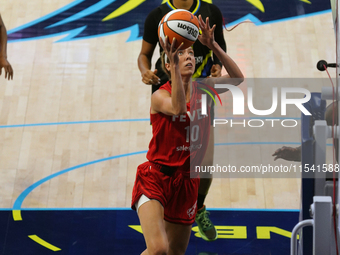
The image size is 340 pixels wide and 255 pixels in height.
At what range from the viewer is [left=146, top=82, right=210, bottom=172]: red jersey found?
3611 millimetres

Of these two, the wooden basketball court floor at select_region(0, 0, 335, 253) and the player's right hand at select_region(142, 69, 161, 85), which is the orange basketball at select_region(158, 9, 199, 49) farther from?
the wooden basketball court floor at select_region(0, 0, 335, 253)

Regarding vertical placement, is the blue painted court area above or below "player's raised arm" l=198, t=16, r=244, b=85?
below

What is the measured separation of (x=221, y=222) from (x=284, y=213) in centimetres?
70

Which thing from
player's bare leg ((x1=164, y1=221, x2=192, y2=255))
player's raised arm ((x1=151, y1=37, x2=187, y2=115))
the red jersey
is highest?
player's raised arm ((x1=151, y1=37, x2=187, y2=115))

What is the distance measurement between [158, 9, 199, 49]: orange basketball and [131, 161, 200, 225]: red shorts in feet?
3.25

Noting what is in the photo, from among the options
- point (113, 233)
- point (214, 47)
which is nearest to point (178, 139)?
point (214, 47)

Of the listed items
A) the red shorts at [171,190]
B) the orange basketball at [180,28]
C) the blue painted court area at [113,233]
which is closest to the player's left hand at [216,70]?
the orange basketball at [180,28]

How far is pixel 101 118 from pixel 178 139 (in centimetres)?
293

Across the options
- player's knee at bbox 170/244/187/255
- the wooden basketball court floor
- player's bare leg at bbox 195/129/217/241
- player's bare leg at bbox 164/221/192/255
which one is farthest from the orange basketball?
the wooden basketball court floor

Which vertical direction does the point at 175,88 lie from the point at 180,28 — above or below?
below

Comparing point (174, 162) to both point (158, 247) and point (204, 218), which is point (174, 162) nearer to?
point (158, 247)

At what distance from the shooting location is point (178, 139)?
3615 millimetres

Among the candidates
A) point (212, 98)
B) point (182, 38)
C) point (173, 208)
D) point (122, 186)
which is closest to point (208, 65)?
point (212, 98)

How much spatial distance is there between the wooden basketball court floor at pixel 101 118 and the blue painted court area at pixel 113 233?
0.61ft
